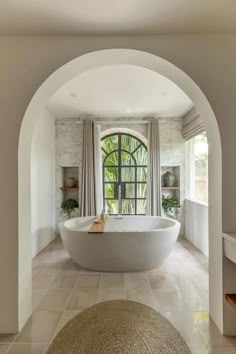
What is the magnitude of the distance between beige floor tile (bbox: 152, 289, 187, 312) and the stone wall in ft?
9.89

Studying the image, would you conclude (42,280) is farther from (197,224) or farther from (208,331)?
(197,224)

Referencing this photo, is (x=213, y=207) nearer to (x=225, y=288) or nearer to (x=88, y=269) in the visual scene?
→ (x=225, y=288)

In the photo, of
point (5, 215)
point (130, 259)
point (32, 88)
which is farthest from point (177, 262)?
point (32, 88)

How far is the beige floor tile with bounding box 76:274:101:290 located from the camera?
329cm

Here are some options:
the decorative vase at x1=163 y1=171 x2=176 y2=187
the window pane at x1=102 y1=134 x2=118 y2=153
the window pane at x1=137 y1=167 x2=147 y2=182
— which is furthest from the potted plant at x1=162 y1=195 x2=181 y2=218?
the window pane at x1=102 y1=134 x2=118 y2=153

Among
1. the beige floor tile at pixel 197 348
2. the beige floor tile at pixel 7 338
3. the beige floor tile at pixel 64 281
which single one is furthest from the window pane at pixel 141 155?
the beige floor tile at pixel 7 338

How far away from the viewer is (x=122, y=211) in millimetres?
6262

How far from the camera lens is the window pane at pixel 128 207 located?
627cm

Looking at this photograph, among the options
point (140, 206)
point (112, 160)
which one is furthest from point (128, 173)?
point (140, 206)

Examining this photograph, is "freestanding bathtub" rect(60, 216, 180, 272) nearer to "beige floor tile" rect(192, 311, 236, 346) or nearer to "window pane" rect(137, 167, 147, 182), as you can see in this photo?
"beige floor tile" rect(192, 311, 236, 346)

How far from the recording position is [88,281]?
3.46m

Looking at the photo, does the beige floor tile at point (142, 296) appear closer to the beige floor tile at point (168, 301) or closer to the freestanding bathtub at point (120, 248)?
the beige floor tile at point (168, 301)

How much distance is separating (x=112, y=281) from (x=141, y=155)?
3.46 metres

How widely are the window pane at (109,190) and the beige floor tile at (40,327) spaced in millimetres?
3799
